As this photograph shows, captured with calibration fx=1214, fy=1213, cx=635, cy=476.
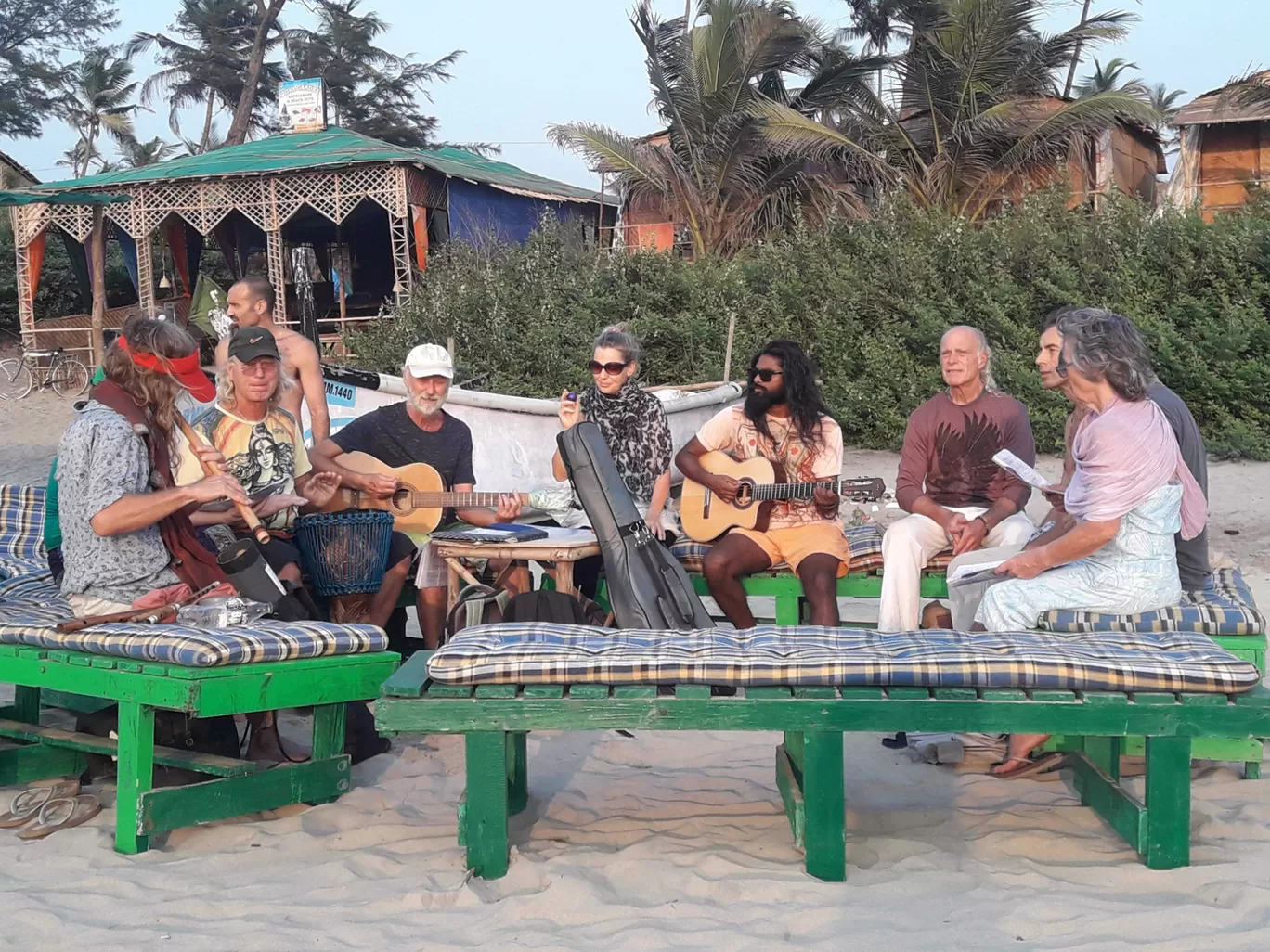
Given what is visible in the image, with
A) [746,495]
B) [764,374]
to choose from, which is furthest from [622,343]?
[746,495]

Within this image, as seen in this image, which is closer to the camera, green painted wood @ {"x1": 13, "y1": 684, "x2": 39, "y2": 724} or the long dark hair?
green painted wood @ {"x1": 13, "y1": 684, "x2": 39, "y2": 724}

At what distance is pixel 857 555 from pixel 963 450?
0.68 metres

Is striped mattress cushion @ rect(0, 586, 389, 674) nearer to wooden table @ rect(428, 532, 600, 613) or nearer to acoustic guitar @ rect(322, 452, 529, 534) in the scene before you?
wooden table @ rect(428, 532, 600, 613)

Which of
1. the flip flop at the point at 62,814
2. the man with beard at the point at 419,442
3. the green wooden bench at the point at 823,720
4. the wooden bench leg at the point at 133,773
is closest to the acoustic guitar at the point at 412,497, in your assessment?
the man with beard at the point at 419,442

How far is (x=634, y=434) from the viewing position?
575 centimetres

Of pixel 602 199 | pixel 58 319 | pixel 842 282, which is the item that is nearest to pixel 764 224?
pixel 602 199

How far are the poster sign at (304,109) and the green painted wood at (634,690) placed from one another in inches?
881

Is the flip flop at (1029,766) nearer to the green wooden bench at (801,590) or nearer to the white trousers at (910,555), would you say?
the green wooden bench at (801,590)

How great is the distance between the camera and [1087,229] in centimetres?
1294

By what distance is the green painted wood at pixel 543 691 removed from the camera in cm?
323

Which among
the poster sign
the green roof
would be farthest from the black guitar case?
the poster sign

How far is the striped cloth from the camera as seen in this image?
5.13 m

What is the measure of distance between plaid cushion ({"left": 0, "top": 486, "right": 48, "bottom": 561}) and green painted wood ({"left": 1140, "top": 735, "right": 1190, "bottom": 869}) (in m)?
4.76

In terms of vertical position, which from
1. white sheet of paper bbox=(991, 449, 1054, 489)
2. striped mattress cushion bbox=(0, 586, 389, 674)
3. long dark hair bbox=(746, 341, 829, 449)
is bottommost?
striped mattress cushion bbox=(0, 586, 389, 674)
